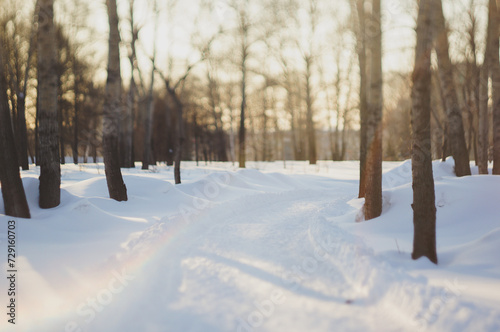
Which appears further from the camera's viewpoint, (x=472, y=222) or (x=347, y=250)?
(x=472, y=222)

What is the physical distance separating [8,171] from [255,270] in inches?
191

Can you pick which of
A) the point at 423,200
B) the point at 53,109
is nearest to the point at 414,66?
the point at 423,200

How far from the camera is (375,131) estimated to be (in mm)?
6301

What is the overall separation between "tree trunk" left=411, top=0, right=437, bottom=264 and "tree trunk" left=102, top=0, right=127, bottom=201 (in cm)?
655

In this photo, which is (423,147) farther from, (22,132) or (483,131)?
(22,132)

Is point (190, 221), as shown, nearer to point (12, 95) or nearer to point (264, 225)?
point (264, 225)

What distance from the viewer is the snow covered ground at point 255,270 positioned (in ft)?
9.40

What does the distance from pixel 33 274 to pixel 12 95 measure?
21.0 m

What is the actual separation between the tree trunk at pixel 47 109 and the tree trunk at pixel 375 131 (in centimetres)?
640

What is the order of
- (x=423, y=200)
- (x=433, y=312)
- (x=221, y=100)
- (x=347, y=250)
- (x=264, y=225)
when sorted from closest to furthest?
(x=433, y=312)
(x=423, y=200)
(x=347, y=250)
(x=264, y=225)
(x=221, y=100)

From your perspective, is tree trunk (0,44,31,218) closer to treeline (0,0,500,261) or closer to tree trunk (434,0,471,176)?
treeline (0,0,500,261)

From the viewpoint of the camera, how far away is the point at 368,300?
3166mm

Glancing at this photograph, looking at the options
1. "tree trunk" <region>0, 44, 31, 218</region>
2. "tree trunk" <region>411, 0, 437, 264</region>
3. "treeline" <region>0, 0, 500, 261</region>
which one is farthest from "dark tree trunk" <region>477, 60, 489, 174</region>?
"tree trunk" <region>0, 44, 31, 218</region>

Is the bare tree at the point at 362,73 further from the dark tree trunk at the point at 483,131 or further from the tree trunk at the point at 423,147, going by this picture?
the dark tree trunk at the point at 483,131
